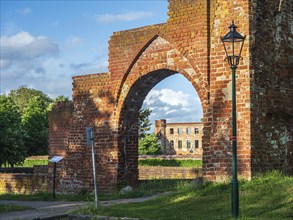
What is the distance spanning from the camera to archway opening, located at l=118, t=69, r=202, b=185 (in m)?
16.6

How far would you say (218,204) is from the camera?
11.7 m

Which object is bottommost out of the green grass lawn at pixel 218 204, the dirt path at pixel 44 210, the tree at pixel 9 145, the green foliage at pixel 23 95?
the dirt path at pixel 44 210

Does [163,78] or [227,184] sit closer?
[227,184]

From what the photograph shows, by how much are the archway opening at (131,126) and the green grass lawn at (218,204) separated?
353cm

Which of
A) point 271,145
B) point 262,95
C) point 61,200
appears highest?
point 262,95

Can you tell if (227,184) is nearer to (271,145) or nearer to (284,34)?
(271,145)

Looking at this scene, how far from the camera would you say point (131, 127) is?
17109 mm

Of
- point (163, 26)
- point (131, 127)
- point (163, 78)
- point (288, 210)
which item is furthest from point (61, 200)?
point (288, 210)

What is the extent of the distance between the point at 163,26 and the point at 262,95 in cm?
374

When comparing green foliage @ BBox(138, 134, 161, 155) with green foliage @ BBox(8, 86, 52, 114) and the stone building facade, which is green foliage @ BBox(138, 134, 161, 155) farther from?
the stone building facade

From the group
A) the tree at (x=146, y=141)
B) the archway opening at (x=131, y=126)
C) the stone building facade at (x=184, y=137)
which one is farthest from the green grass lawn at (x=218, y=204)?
the stone building facade at (x=184, y=137)

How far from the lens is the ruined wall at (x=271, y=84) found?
543 inches

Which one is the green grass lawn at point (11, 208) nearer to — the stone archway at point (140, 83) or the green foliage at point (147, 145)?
the stone archway at point (140, 83)

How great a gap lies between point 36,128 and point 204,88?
117 feet
